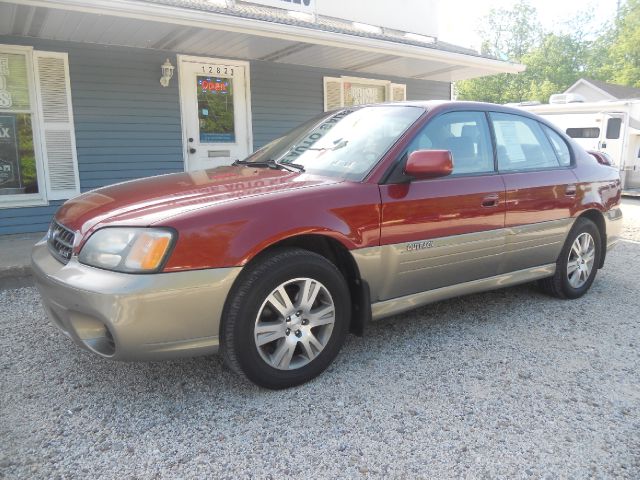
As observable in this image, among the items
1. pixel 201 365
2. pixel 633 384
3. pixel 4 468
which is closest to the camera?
pixel 4 468

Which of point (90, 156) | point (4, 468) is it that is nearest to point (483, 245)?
point (4, 468)

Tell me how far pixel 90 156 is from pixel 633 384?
6.54 m

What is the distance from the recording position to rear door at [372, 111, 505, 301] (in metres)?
2.96

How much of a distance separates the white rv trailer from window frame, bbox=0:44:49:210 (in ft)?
36.9

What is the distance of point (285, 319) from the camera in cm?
261

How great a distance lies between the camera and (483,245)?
11.0 feet

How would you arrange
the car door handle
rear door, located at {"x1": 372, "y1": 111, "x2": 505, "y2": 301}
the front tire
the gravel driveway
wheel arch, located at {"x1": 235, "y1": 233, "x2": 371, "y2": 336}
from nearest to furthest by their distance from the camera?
1. the gravel driveway
2. the front tire
3. wheel arch, located at {"x1": 235, "y1": 233, "x2": 371, "y2": 336}
4. rear door, located at {"x1": 372, "y1": 111, "x2": 505, "y2": 301}
5. the car door handle

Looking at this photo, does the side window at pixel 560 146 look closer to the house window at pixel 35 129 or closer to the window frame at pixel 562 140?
the window frame at pixel 562 140

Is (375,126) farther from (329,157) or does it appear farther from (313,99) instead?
(313,99)

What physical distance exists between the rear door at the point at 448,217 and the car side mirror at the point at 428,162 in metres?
0.14

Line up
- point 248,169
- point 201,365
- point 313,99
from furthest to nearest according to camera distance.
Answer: point 313,99
point 248,169
point 201,365

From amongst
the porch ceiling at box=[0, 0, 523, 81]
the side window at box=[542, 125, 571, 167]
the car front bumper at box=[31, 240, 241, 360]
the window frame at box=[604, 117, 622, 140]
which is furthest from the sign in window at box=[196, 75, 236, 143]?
the window frame at box=[604, 117, 622, 140]

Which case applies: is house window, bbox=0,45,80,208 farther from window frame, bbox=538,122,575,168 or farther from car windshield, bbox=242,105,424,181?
window frame, bbox=538,122,575,168

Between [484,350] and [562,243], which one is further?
[562,243]
